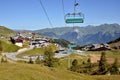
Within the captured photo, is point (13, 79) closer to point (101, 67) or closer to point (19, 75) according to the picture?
point (19, 75)

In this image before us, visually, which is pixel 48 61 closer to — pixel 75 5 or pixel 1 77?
pixel 1 77

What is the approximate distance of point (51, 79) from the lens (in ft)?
160

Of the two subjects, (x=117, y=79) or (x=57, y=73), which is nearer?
(x=57, y=73)

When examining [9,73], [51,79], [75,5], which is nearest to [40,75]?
[51,79]

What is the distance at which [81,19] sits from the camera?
36.8 metres

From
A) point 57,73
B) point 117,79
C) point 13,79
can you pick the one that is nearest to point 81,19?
point 13,79

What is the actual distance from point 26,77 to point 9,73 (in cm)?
328

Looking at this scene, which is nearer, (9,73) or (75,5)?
(75,5)

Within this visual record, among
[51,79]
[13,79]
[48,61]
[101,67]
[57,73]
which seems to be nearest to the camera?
[13,79]

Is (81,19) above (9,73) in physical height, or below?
above

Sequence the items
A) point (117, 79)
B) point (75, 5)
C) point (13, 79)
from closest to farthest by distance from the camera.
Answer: point (75, 5) < point (13, 79) < point (117, 79)

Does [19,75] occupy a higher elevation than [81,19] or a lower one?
lower

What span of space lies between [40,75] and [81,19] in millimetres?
16367

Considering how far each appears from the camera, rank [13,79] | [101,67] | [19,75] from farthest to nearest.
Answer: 1. [101,67]
2. [19,75]
3. [13,79]
